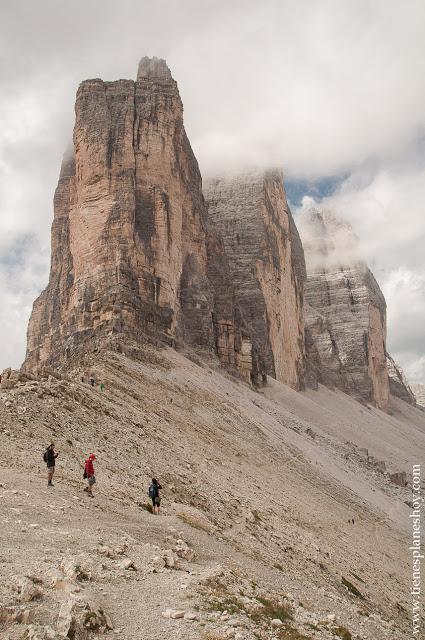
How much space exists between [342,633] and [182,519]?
6837 millimetres

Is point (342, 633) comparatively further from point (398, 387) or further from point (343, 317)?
point (398, 387)

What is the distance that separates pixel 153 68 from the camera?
76375mm

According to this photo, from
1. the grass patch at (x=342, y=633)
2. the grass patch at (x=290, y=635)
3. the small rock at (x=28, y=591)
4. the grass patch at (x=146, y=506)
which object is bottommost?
the grass patch at (x=342, y=633)

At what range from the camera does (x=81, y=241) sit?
2029 inches

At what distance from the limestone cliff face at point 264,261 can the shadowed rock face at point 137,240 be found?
1507 centimetres

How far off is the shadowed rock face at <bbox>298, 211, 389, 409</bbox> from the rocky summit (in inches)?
699

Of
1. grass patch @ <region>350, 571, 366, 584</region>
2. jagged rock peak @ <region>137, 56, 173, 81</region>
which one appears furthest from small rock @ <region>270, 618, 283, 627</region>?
jagged rock peak @ <region>137, 56, 173, 81</region>

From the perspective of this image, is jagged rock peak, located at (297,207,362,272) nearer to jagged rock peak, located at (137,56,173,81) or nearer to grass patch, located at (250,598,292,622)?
jagged rock peak, located at (137,56,173,81)

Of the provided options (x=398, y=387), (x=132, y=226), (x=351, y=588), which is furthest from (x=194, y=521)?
(x=398, y=387)

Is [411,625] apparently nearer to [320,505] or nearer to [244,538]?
[244,538]

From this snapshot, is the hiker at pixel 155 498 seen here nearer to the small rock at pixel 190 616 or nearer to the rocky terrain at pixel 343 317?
the small rock at pixel 190 616

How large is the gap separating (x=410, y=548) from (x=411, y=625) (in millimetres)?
13387

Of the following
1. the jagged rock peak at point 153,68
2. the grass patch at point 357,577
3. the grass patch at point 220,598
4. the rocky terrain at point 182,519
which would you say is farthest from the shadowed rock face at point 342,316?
the grass patch at point 220,598

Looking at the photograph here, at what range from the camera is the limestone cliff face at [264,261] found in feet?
262
